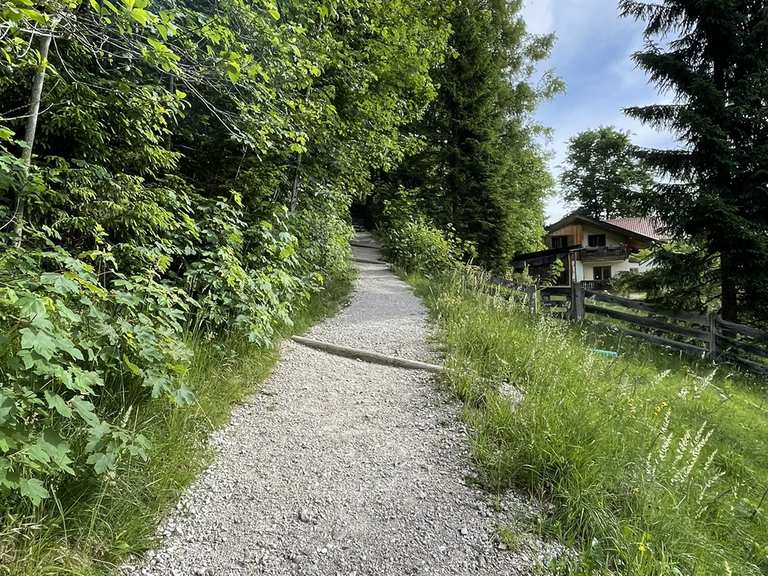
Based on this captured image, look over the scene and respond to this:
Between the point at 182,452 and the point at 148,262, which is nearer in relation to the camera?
the point at 182,452

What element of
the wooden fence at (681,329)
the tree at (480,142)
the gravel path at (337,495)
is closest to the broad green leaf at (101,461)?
the gravel path at (337,495)

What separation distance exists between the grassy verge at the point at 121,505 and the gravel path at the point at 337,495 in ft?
0.39

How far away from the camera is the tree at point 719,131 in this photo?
723cm

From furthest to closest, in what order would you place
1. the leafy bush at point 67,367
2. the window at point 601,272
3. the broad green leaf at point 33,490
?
the window at point 601,272, the leafy bush at point 67,367, the broad green leaf at point 33,490

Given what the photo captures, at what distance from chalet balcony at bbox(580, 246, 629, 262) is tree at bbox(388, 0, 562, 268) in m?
14.0

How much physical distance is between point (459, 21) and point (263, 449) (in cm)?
1667

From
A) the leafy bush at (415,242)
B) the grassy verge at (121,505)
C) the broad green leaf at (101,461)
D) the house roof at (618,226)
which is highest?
the house roof at (618,226)

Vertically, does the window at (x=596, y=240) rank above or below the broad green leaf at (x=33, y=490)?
above

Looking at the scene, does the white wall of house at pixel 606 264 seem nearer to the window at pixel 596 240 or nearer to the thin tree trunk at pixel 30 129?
the window at pixel 596 240

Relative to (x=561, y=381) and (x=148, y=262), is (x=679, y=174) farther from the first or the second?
(x=148, y=262)

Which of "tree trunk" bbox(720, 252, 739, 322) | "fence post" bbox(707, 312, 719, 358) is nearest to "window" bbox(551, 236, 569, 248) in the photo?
"tree trunk" bbox(720, 252, 739, 322)

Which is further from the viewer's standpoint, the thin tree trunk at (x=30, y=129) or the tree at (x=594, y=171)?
the tree at (x=594, y=171)

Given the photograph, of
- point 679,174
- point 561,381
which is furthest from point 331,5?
point 679,174

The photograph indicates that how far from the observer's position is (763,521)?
2367 mm
